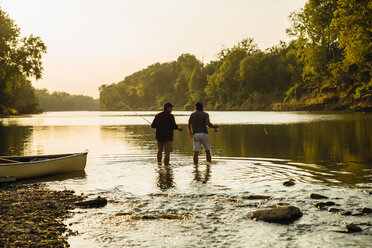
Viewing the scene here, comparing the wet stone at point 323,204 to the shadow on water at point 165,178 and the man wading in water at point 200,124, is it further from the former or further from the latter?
the man wading in water at point 200,124

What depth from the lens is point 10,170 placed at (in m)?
11.9

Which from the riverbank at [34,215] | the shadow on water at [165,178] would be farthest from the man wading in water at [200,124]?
the riverbank at [34,215]

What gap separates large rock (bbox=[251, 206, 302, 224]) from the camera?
7480 mm

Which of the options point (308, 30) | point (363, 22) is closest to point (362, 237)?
point (363, 22)

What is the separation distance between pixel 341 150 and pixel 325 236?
13.4 m

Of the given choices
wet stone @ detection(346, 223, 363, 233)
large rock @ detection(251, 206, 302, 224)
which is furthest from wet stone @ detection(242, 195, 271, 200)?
wet stone @ detection(346, 223, 363, 233)

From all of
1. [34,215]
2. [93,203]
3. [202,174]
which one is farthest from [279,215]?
[202,174]

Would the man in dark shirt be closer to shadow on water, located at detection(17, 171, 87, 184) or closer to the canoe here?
the canoe

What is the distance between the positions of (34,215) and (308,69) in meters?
73.7

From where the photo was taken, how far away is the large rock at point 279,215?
748 cm

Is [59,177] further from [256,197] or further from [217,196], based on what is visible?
[256,197]

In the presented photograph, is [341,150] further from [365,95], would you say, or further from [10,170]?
[365,95]

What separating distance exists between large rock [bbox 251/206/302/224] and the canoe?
25.0ft

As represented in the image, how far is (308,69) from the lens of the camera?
75500 millimetres
